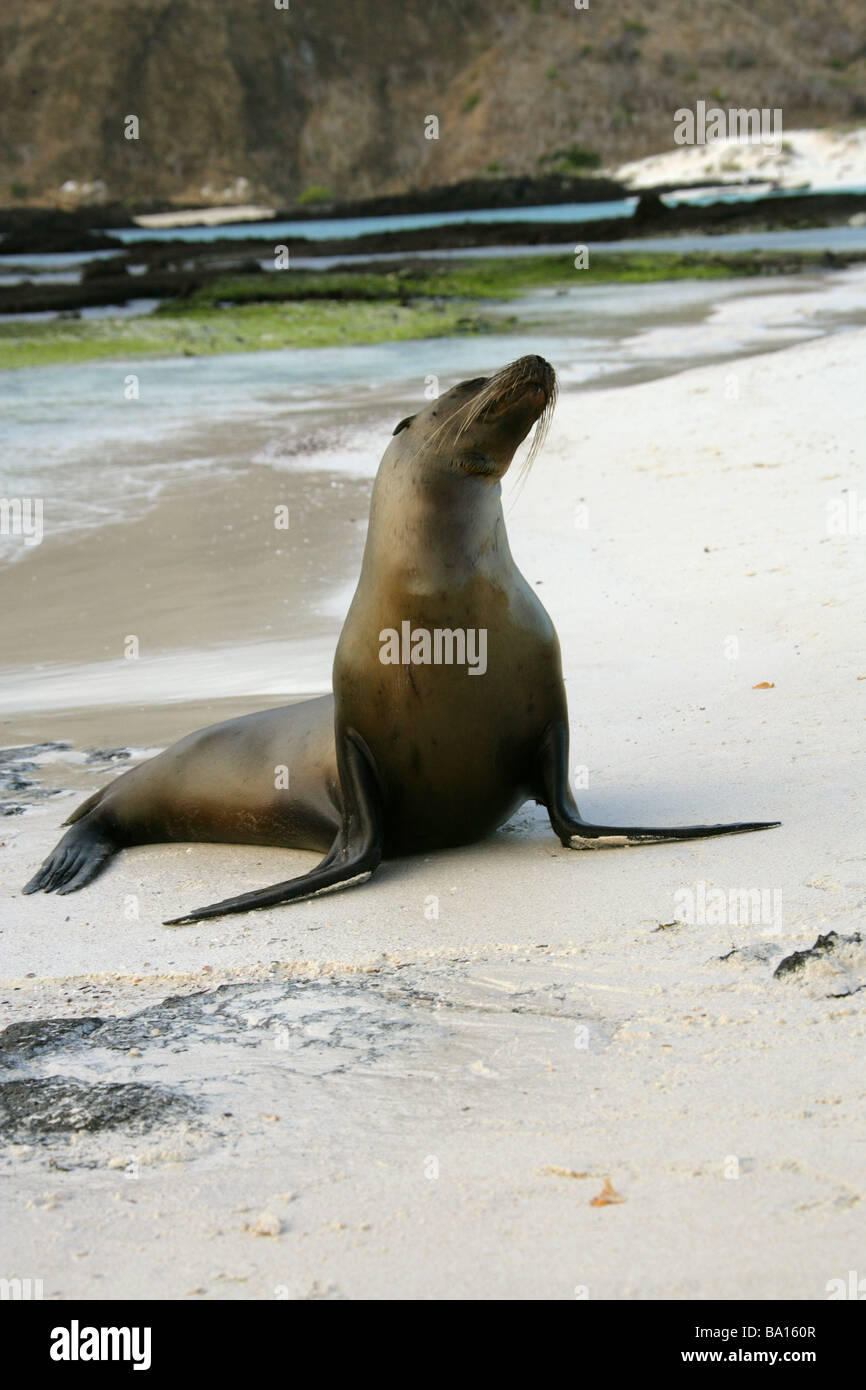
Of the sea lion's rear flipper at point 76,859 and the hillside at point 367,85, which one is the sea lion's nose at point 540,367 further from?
the hillside at point 367,85

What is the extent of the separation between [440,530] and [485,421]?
0.30 meters

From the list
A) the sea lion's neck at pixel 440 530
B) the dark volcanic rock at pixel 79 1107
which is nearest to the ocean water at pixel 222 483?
the sea lion's neck at pixel 440 530

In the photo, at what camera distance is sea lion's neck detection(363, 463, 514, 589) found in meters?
4.32

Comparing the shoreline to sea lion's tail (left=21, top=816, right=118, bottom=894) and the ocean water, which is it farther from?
sea lion's tail (left=21, top=816, right=118, bottom=894)

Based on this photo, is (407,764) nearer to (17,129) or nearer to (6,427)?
(6,427)

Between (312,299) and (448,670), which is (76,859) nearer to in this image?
(448,670)

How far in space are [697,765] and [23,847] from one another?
194 cm

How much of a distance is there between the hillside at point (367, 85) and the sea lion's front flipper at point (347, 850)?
10239cm

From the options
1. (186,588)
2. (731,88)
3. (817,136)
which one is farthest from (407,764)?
(731,88)

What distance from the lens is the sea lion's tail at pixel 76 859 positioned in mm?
4527

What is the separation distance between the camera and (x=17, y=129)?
10969 centimetres

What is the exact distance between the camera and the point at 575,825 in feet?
13.9

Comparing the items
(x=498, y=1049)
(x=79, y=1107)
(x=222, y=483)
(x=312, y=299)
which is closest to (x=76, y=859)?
(x=79, y=1107)

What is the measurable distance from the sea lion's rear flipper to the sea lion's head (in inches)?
54.6
